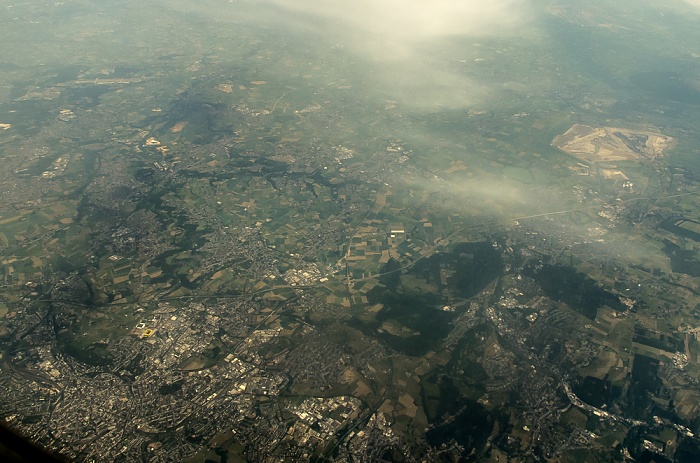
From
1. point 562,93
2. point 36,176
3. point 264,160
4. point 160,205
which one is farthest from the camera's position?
point 562,93

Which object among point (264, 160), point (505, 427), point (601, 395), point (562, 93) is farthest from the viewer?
point (562, 93)

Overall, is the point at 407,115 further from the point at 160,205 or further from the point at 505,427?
the point at 505,427

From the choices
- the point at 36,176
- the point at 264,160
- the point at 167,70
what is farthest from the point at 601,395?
the point at 167,70

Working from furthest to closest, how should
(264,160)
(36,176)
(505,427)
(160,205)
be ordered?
1. (264,160)
2. (36,176)
3. (160,205)
4. (505,427)

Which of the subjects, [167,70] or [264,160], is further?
[167,70]

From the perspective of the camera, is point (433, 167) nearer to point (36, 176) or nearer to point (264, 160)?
point (264, 160)

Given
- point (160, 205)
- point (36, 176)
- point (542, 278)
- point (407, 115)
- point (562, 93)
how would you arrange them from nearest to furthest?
point (542, 278) < point (160, 205) < point (36, 176) < point (407, 115) < point (562, 93)

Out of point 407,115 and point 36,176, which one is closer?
point 36,176

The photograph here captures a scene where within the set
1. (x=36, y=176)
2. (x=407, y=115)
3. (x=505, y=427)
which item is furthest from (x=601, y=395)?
(x=36, y=176)

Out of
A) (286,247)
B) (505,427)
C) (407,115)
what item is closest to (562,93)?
(407,115)
